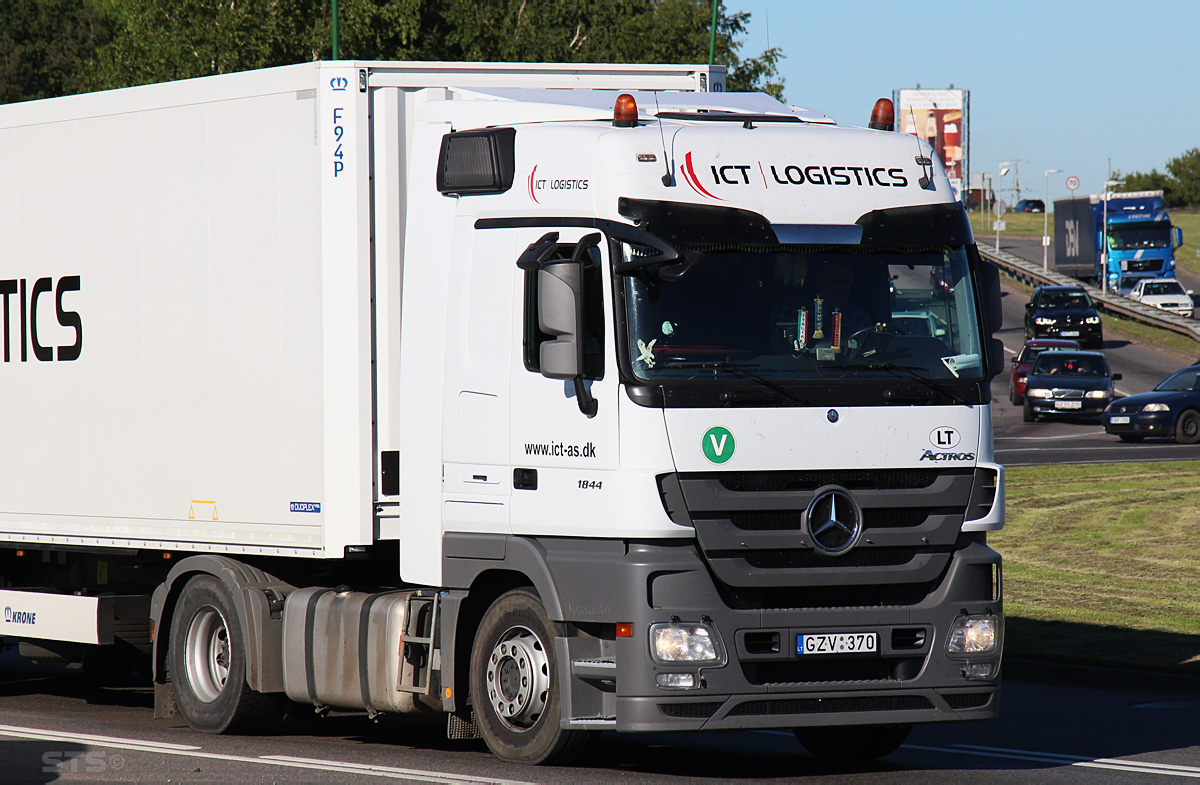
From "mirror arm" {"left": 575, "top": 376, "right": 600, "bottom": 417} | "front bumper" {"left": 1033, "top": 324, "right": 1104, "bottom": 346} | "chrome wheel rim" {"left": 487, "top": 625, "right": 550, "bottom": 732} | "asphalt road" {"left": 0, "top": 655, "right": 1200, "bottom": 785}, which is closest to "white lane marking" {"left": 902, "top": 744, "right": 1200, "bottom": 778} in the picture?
"asphalt road" {"left": 0, "top": 655, "right": 1200, "bottom": 785}

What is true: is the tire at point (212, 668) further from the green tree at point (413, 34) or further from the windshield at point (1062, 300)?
the windshield at point (1062, 300)

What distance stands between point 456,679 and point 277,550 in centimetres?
167

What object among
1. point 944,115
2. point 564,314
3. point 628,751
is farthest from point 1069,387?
point 944,115

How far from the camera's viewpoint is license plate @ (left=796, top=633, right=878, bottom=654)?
821 centimetres

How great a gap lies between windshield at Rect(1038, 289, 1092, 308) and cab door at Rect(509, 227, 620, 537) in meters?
51.4

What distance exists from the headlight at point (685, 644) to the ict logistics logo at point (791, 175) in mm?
2141

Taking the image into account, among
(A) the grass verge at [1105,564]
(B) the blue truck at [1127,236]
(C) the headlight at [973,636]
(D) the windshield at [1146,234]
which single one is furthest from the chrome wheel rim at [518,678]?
(D) the windshield at [1146,234]

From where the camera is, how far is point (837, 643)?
8.27 meters

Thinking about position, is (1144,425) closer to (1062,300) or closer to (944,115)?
(1062,300)

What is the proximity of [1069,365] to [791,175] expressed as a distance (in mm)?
33221

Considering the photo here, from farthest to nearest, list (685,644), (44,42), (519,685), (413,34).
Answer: (44,42) < (413,34) < (519,685) < (685,644)

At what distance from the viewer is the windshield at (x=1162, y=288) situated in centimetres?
6819

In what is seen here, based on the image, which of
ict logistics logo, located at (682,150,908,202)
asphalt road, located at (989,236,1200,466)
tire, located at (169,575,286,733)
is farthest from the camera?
asphalt road, located at (989,236,1200,466)

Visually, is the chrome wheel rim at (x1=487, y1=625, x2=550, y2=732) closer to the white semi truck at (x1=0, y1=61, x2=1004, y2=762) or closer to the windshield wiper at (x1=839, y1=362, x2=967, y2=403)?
the white semi truck at (x1=0, y1=61, x2=1004, y2=762)
